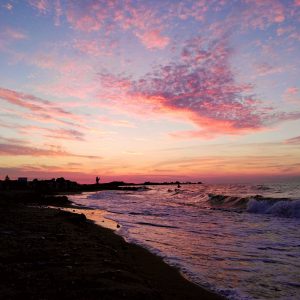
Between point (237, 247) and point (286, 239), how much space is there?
10.4 feet

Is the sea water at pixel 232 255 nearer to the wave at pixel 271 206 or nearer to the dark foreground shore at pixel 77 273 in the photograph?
the dark foreground shore at pixel 77 273

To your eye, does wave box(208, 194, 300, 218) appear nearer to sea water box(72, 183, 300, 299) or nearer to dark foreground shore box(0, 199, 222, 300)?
sea water box(72, 183, 300, 299)

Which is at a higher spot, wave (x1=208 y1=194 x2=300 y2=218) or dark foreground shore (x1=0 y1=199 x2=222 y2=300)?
dark foreground shore (x1=0 y1=199 x2=222 y2=300)

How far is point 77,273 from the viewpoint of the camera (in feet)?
20.5

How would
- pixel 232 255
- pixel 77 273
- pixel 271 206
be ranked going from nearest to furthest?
pixel 77 273 < pixel 232 255 < pixel 271 206

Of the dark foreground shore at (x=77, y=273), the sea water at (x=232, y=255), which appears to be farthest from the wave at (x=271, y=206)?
the dark foreground shore at (x=77, y=273)

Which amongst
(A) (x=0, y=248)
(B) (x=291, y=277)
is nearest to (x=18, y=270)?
(A) (x=0, y=248)

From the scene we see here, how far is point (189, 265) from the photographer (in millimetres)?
8914

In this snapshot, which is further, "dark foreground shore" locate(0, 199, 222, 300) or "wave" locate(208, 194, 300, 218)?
"wave" locate(208, 194, 300, 218)

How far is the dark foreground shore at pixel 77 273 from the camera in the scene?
17.2 feet

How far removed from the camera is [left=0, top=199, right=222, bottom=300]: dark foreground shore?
207 inches

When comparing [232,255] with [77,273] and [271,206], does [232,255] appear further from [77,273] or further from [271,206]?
[271,206]

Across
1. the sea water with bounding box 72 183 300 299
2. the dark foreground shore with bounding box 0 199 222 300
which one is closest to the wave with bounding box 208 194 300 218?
the sea water with bounding box 72 183 300 299

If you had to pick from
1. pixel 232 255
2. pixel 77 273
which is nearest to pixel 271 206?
pixel 232 255
